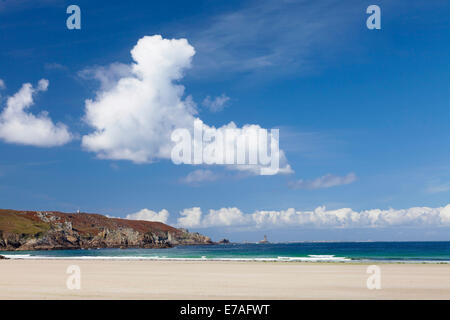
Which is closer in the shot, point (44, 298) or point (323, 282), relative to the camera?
point (44, 298)

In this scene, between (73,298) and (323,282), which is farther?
(323,282)

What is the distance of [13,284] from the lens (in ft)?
85.8

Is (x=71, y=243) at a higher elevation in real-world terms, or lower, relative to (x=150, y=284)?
lower

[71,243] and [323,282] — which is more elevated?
[323,282]

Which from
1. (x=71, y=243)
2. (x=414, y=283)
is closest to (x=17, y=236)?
(x=71, y=243)

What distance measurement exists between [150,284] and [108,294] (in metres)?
5.10
